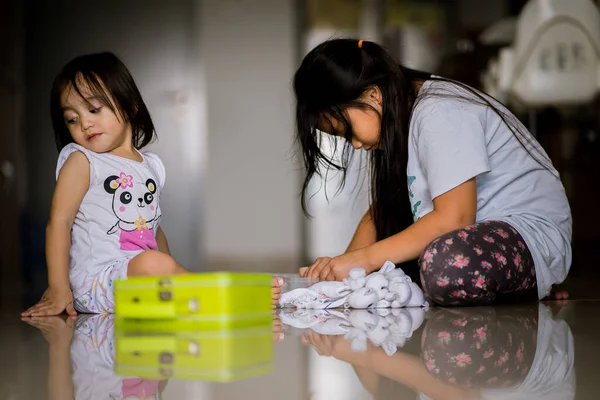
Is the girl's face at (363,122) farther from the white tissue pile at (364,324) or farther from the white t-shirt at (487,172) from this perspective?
the white tissue pile at (364,324)

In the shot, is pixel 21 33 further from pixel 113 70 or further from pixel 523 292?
pixel 523 292

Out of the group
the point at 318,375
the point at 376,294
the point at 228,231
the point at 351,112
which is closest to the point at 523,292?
the point at 376,294

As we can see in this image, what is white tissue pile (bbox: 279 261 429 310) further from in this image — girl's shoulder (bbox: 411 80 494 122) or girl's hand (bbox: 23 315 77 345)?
girl's hand (bbox: 23 315 77 345)

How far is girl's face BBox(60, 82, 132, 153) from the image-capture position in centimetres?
172

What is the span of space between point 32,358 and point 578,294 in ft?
4.97

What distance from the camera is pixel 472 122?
1.57 m

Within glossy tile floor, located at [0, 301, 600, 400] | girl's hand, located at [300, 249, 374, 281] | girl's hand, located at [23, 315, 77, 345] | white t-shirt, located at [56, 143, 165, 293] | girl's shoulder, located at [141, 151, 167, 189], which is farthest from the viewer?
girl's shoulder, located at [141, 151, 167, 189]

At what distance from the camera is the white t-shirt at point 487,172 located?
1.53 metres

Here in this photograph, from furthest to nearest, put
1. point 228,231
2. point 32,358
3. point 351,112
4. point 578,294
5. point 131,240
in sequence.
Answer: point 228,231 → point 578,294 → point 131,240 → point 351,112 → point 32,358

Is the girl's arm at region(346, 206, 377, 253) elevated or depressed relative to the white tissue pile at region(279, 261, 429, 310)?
elevated

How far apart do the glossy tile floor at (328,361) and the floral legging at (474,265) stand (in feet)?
0.51

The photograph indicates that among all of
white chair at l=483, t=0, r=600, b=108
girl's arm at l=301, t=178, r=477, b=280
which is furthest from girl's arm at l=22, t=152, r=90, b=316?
white chair at l=483, t=0, r=600, b=108

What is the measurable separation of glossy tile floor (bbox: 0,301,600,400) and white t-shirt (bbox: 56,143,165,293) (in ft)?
1.21

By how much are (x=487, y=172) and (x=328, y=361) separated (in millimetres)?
872
